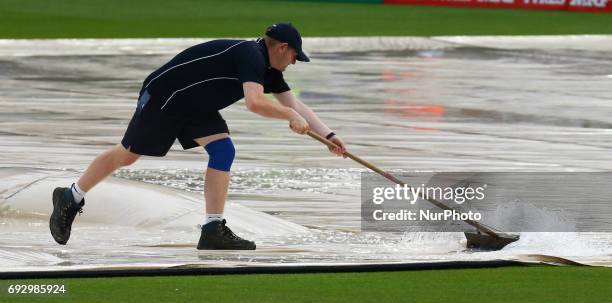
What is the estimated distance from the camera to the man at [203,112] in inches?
365

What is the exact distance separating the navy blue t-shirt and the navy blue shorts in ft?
0.16

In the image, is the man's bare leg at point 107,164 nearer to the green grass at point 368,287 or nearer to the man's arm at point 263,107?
the man's arm at point 263,107

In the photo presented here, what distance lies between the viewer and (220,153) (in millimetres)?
9477

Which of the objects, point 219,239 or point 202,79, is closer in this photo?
point 202,79

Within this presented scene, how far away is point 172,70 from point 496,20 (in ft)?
87.8

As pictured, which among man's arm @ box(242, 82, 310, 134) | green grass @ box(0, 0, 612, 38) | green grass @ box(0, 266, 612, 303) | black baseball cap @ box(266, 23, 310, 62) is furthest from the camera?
green grass @ box(0, 0, 612, 38)

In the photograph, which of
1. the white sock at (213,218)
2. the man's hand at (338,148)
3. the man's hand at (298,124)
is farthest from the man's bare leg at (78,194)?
the man's hand at (338,148)

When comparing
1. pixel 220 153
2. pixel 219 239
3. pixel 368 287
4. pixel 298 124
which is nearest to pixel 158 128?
pixel 220 153

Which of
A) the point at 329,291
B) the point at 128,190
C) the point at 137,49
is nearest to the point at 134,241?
the point at 128,190

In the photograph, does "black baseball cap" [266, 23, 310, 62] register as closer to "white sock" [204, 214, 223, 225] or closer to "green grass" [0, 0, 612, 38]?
"white sock" [204, 214, 223, 225]

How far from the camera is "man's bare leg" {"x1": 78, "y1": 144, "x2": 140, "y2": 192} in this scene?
9516 mm

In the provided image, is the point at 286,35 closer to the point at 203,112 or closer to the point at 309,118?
the point at 203,112

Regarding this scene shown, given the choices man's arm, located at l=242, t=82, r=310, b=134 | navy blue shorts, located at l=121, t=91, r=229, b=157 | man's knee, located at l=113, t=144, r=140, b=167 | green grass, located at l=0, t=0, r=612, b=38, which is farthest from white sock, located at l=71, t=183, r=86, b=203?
green grass, located at l=0, t=0, r=612, b=38

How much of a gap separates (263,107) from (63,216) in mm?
1481
